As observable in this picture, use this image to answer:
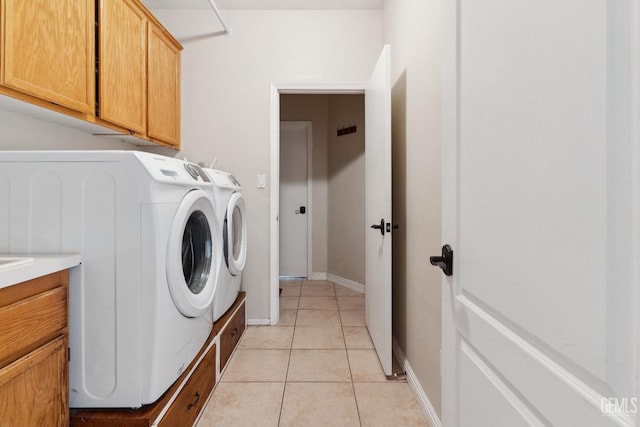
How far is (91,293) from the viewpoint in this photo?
Result: 3.43 ft

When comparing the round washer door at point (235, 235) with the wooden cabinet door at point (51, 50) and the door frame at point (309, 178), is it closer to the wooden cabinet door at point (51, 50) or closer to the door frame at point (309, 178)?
the wooden cabinet door at point (51, 50)

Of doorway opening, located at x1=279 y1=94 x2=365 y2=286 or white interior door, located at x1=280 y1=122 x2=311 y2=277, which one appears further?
white interior door, located at x1=280 y1=122 x2=311 y2=277

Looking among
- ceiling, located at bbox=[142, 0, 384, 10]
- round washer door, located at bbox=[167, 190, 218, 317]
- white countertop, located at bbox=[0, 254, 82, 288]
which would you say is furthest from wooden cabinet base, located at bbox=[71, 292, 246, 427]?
ceiling, located at bbox=[142, 0, 384, 10]

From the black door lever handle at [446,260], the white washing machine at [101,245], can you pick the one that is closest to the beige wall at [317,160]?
the white washing machine at [101,245]

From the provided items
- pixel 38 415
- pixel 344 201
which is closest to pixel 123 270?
pixel 38 415

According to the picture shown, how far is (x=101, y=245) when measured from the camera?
1.05 meters

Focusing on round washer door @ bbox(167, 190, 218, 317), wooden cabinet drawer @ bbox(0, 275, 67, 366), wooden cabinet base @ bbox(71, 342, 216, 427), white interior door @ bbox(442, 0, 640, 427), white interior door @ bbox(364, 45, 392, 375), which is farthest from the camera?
white interior door @ bbox(364, 45, 392, 375)

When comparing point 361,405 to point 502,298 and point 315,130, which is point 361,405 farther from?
point 315,130

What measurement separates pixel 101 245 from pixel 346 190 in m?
2.83

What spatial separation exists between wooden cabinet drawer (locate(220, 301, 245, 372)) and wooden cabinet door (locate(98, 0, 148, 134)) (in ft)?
4.61

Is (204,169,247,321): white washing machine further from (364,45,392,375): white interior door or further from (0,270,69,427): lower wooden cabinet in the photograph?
(364,45,392,375): white interior door

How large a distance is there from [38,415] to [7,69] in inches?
48.5

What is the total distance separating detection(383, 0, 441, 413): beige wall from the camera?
1.38 m

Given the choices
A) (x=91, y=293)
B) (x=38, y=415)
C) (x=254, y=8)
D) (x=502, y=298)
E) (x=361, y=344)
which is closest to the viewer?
(x=502, y=298)
